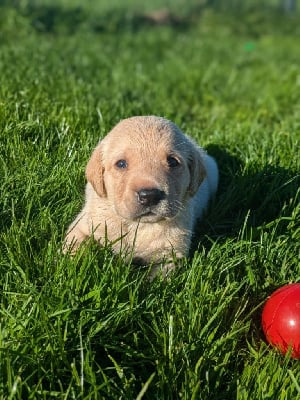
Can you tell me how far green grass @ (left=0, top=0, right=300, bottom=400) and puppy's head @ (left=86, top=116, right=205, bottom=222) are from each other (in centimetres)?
29

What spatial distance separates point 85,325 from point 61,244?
56 centimetres

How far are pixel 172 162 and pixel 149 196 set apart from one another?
377 mm

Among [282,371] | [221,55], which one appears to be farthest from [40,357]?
[221,55]

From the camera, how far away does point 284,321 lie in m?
2.88

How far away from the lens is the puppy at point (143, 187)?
3115 mm

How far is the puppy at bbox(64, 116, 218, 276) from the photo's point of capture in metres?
3.12

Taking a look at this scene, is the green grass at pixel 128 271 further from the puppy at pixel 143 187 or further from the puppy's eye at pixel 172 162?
the puppy's eye at pixel 172 162

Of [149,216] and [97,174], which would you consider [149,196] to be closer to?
[149,216]

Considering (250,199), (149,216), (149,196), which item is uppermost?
(149,196)

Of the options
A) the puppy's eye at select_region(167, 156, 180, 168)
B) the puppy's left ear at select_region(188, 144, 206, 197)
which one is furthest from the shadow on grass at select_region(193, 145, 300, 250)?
the puppy's eye at select_region(167, 156, 180, 168)

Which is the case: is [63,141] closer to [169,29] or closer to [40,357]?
[40,357]

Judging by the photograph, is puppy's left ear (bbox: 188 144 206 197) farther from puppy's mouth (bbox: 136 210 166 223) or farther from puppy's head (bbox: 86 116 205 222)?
puppy's mouth (bbox: 136 210 166 223)

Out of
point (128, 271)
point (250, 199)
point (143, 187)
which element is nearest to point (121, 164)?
point (143, 187)

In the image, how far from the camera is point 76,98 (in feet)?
18.5
